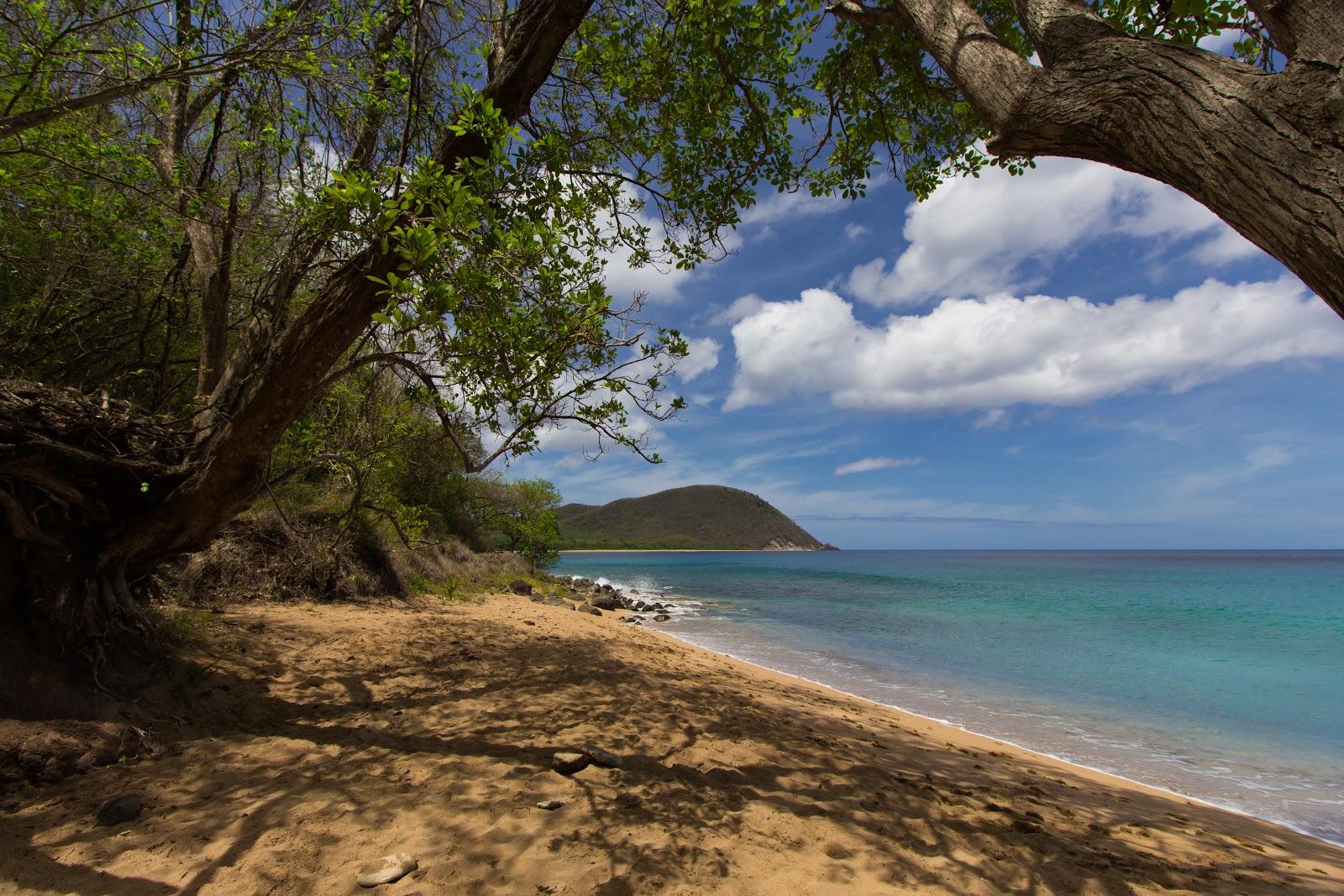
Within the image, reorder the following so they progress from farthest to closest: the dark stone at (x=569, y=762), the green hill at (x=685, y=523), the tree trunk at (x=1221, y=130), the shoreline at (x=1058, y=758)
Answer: the green hill at (x=685, y=523) → the shoreline at (x=1058, y=758) → the dark stone at (x=569, y=762) → the tree trunk at (x=1221, y=130)

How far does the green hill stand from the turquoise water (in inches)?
3652

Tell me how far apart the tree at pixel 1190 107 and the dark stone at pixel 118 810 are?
213 inches

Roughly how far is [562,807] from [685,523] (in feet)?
415

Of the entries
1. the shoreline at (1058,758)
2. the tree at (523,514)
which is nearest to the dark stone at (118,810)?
the shoreline at (1058,758)

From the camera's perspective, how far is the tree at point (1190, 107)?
1.56m

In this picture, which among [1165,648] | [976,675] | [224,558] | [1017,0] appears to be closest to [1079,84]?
[1017,0]

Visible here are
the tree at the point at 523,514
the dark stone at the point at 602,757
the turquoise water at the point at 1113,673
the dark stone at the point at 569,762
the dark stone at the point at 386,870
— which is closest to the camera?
the dark stone at the point at 386,870

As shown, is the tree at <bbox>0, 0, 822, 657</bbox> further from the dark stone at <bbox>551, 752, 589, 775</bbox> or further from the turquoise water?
the turquoise water

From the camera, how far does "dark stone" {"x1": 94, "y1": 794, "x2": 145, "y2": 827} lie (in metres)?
2.95

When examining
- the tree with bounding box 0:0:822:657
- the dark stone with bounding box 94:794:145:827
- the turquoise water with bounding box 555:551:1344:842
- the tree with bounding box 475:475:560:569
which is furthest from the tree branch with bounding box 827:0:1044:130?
the tree with bounding box 475:475:560:569

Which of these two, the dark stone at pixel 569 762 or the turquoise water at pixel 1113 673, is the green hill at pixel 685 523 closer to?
the turquoise water at pixel 1113 673

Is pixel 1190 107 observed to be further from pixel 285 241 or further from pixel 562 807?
pixel 285 241

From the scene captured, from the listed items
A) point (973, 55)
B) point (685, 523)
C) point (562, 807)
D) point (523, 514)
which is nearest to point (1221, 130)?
point (973, 55)

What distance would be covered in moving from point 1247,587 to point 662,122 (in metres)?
55.8
